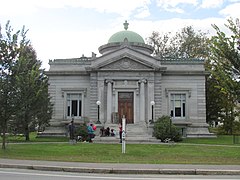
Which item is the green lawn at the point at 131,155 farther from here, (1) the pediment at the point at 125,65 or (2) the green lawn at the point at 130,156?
(1) the pediment at the point at 125,65

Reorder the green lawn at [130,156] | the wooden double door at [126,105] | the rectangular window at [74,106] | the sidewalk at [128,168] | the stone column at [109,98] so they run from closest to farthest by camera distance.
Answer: the sidewalk at [128,168] < the green lawn at [130,156] < the stone column at [109,98] < the wooden double door at [126,105] < the rectangular window at [74,106]

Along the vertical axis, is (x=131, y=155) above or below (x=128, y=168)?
below

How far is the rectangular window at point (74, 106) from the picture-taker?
41781 mm

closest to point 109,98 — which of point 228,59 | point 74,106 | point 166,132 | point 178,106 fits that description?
point 74,106

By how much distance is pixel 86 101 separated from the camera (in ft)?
136

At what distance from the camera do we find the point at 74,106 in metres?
41.9

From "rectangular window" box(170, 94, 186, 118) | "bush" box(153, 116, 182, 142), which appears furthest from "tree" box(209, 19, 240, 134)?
"rectangular window" box(170, 94, 186, 118)

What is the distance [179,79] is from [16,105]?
936 inches

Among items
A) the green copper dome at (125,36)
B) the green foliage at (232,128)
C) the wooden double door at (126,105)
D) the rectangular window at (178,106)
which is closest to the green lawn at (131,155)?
the wooden double door at (126,105)

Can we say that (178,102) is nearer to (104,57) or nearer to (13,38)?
(104,57)

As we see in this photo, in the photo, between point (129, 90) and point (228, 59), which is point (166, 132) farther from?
point (228, 59)

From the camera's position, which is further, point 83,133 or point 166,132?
point 166,132

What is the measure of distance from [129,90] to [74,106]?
6897mm

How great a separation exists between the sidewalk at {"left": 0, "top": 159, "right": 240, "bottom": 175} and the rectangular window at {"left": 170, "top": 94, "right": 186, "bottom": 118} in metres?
26.6
